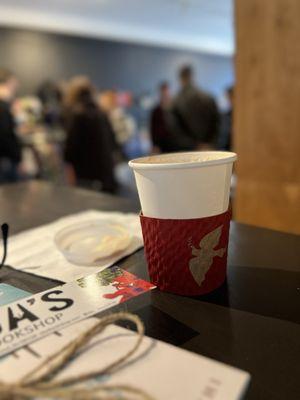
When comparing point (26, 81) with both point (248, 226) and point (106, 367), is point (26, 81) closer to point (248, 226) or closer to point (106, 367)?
point (248, 226)

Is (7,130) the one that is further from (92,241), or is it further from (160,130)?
(92,241)

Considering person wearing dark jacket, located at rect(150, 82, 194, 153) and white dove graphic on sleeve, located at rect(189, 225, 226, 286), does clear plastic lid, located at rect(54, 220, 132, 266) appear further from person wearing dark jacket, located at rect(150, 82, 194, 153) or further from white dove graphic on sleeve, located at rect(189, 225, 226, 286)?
person wearing dark jacket, located at rect(150, 82, 194, 153)

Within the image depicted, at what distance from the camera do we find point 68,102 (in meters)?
2.63

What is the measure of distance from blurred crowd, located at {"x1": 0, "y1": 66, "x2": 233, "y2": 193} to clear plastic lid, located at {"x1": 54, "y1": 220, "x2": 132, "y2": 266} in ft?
6.31

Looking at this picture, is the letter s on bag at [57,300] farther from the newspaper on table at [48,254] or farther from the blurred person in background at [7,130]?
the blurred person in background at [7,130]

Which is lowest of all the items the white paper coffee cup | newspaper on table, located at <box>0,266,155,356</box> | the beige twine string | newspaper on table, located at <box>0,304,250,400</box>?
newspaper on table, located at <box>0,266,155,356</box>

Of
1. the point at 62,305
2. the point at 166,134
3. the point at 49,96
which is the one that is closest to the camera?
the point at 62,305

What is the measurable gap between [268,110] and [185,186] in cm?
138

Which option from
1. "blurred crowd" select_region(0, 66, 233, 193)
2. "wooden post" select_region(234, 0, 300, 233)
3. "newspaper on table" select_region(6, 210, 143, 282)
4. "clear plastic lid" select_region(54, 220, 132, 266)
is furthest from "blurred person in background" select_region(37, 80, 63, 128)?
"clear plastic lid" select_region(54, 220, 132, 266)

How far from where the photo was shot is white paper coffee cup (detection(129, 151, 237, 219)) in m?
0.44

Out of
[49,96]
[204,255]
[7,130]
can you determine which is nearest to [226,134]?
[7,130]

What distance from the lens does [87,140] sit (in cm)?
260

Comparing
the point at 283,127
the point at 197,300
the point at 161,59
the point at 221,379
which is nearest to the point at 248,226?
the point at 197,300

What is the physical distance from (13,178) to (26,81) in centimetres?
208
